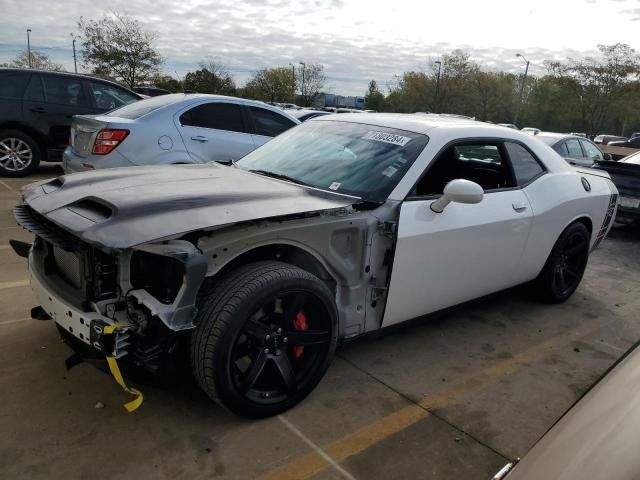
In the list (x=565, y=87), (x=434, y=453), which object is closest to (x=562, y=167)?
(x=434, y=453)

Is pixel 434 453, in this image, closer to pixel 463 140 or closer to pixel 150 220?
pixel 150 220

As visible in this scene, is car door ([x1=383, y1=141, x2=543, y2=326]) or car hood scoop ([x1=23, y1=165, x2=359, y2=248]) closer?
car hood scoop ([x1=23, y1=165, x2=359, y2=248])

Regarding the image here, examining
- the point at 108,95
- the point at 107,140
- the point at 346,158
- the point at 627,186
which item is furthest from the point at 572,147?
the point at 108,95

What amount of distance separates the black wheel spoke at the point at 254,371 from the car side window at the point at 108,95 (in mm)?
7587

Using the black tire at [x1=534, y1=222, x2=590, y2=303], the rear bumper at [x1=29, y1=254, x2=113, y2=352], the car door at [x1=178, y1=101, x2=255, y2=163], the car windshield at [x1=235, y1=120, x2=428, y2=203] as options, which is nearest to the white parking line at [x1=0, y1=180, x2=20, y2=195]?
the car door at [x1=178, y1=101, x2=255, y2=163]

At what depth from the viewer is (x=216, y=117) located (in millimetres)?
6652

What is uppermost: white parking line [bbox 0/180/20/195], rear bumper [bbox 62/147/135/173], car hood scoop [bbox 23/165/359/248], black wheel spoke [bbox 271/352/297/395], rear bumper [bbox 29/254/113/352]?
car hood scoop [bbox 23/165/359/248]

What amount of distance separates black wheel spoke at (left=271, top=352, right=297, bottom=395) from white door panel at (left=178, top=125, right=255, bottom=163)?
4.12 meters

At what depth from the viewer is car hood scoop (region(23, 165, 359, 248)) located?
222cm

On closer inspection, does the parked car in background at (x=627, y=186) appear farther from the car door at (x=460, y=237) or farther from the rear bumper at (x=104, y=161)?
the rear bumper at (x=104, y=161)

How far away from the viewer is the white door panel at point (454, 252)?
9.98 ft

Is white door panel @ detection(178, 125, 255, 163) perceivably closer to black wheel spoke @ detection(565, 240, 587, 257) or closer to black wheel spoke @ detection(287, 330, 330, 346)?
black wheel spoke @ detection(565, 240, 587, 257)

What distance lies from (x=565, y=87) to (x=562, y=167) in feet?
133

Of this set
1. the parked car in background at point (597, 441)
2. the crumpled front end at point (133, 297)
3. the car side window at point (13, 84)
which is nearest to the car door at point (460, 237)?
the crumpled front end at point (133, 297)
